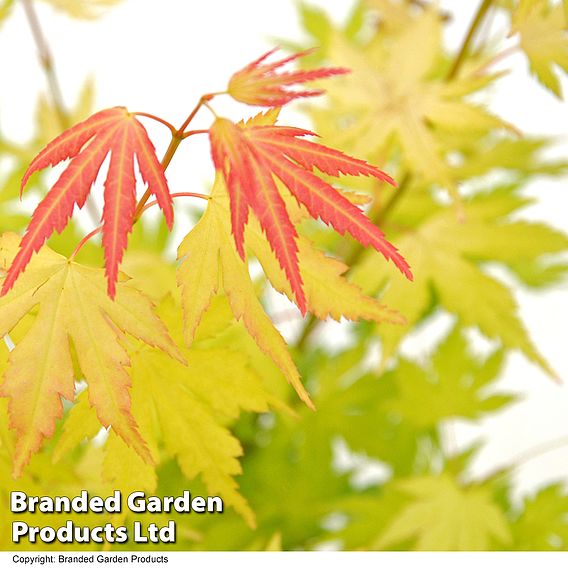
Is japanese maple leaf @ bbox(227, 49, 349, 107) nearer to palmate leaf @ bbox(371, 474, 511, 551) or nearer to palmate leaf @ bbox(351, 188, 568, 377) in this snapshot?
palmate leaf @ bbox(351, 188, 568, 377)

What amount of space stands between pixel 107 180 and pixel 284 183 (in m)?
0.07

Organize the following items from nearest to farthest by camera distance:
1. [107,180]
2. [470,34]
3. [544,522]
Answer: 1. [107,180]
2. [470,34]
3. [544,522]

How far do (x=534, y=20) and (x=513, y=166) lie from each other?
0.55 ft

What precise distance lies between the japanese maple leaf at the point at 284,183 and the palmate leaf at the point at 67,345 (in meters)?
0.06

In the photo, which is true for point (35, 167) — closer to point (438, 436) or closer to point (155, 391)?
point (155, 391)

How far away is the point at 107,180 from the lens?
297mm

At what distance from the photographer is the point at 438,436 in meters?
0.78

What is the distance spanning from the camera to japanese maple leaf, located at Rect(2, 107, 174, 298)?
0.94ft

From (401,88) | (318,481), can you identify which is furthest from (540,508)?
(401,88)

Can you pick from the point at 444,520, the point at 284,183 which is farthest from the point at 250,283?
the point at 444,520

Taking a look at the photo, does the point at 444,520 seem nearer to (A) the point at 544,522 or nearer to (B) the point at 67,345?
(A) the point at 544,522

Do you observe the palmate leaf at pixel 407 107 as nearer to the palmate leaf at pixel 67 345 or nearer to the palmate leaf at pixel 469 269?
the palmate leaf at pixel 469 269

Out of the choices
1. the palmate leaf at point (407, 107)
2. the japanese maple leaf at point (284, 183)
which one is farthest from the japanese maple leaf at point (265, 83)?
the palmate leaf at point (407, 107)

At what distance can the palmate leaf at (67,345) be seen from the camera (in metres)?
0.31
